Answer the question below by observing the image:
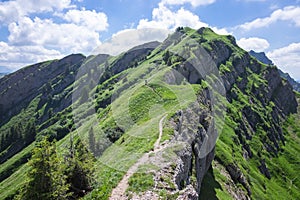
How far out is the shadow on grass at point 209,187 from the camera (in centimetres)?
6114

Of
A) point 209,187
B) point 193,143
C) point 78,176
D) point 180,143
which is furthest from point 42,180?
point 209,187

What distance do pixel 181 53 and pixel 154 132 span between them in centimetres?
12257

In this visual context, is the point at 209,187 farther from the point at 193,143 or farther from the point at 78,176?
the point at 78,176

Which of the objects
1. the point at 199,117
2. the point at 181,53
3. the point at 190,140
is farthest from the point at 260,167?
the point at 190,140

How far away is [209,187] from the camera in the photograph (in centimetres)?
6619

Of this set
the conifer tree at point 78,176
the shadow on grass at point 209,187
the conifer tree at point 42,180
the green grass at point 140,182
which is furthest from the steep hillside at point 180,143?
the conifer tree at point 42,180

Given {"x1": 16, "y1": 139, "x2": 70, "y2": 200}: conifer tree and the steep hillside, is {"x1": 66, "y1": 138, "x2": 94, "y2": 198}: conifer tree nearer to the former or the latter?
the steep hillside

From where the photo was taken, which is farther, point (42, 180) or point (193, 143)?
point (193, 143)

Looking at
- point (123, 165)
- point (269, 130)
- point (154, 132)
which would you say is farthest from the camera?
point (269, 130)

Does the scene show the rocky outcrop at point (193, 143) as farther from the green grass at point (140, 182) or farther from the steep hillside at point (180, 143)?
the green grass at point (140, 182)

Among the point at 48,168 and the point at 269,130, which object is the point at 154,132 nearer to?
the point at 48,168

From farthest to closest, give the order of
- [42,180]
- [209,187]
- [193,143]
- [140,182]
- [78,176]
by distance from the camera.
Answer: [209,187], [193,143], [78,176], [140,182], [42,180]

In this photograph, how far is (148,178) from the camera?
31.3 m

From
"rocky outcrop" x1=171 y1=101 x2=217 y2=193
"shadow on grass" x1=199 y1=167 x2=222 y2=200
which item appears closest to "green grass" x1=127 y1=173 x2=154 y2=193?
"rocky outcrop" x1=171 y1=101 x2=217 y2=193
